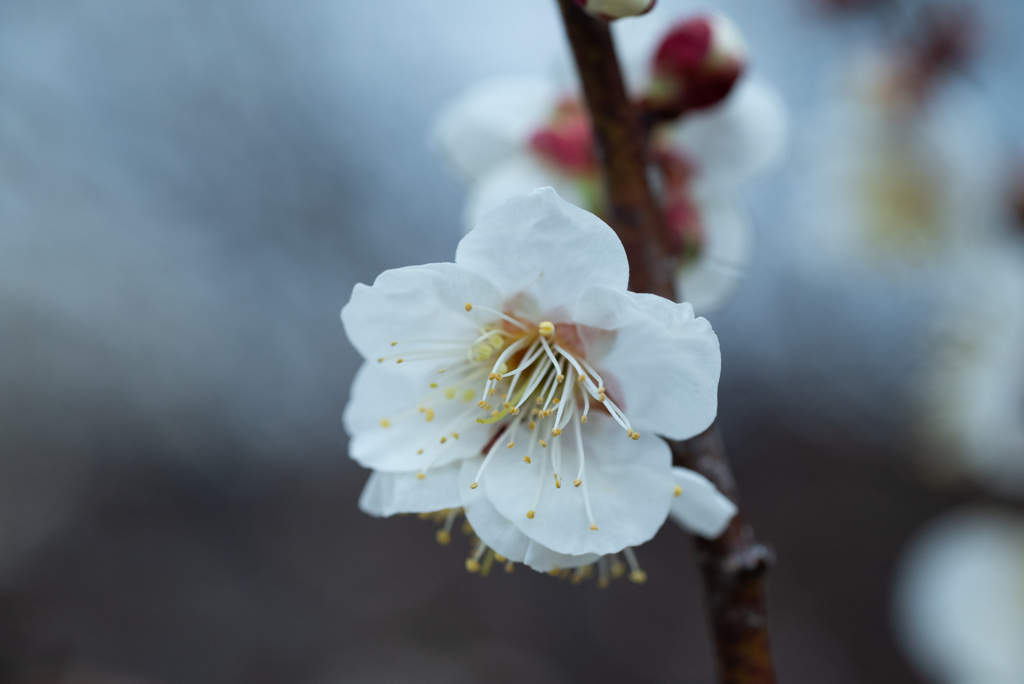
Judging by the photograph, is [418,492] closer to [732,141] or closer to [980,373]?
[732,141]

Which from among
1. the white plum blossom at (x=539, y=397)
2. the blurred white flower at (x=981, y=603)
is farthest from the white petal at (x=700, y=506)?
the blurred white flower at (x=981, y=603)

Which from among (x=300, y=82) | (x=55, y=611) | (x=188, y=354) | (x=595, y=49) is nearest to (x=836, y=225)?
(x=595, y=49)

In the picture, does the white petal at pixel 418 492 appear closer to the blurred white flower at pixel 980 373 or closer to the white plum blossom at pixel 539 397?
the white plum blossom at pixel 539 397

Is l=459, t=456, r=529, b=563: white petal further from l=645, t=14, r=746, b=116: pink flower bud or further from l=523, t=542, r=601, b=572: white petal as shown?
l=645, t=14, r=746, b=116: pink flower bud

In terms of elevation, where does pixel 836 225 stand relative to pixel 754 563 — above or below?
below

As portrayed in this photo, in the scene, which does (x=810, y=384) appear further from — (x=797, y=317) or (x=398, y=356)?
(x=398, y=356)

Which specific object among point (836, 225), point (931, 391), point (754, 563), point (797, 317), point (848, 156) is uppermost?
point (754, 563)
